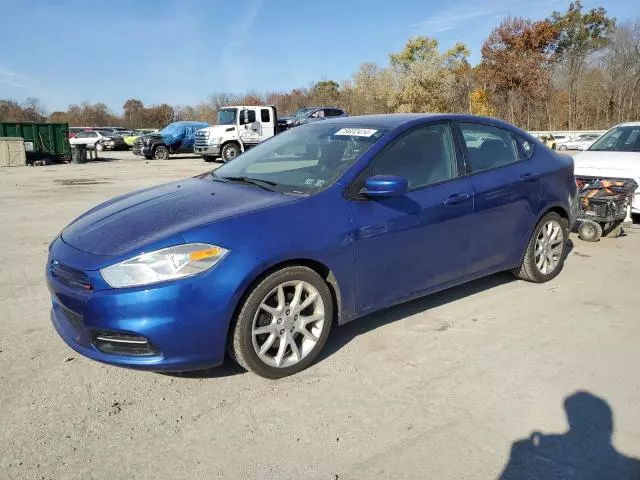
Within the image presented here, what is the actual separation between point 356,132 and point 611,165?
202 inches

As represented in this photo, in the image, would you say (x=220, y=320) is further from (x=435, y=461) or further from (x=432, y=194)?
(x=432, y=194)

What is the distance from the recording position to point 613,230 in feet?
22.7

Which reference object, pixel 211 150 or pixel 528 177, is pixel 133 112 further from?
pixel 528 177

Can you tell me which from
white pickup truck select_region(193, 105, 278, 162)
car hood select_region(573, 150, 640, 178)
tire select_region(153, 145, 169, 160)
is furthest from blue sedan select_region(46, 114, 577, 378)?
tire select_region(153, 145, 169, 160)

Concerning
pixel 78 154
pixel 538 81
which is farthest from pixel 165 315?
pixel 538 81

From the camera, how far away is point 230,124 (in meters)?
22.3

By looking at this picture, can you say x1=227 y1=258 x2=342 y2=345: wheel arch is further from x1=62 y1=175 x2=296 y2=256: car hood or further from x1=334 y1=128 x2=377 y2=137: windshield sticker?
x1=334 y1=128 x2=377 y2=137: windshield sticker

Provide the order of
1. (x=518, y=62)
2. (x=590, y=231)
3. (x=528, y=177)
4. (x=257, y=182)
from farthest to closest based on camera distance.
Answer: (x=518, y=62) → (x=590, y=231) → (x=528, y=177) → (x=257, y=182)

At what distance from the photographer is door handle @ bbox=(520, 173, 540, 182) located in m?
4.49

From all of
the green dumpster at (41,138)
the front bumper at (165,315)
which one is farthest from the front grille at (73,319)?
the green dumpster at (41,138)

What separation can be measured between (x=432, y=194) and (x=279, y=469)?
2245mm

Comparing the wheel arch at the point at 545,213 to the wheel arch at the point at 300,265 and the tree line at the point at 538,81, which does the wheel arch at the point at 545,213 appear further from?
the tree line at the point at 538,81

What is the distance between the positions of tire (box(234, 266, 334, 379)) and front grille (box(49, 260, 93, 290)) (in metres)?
0.86

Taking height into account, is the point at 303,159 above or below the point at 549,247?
above
